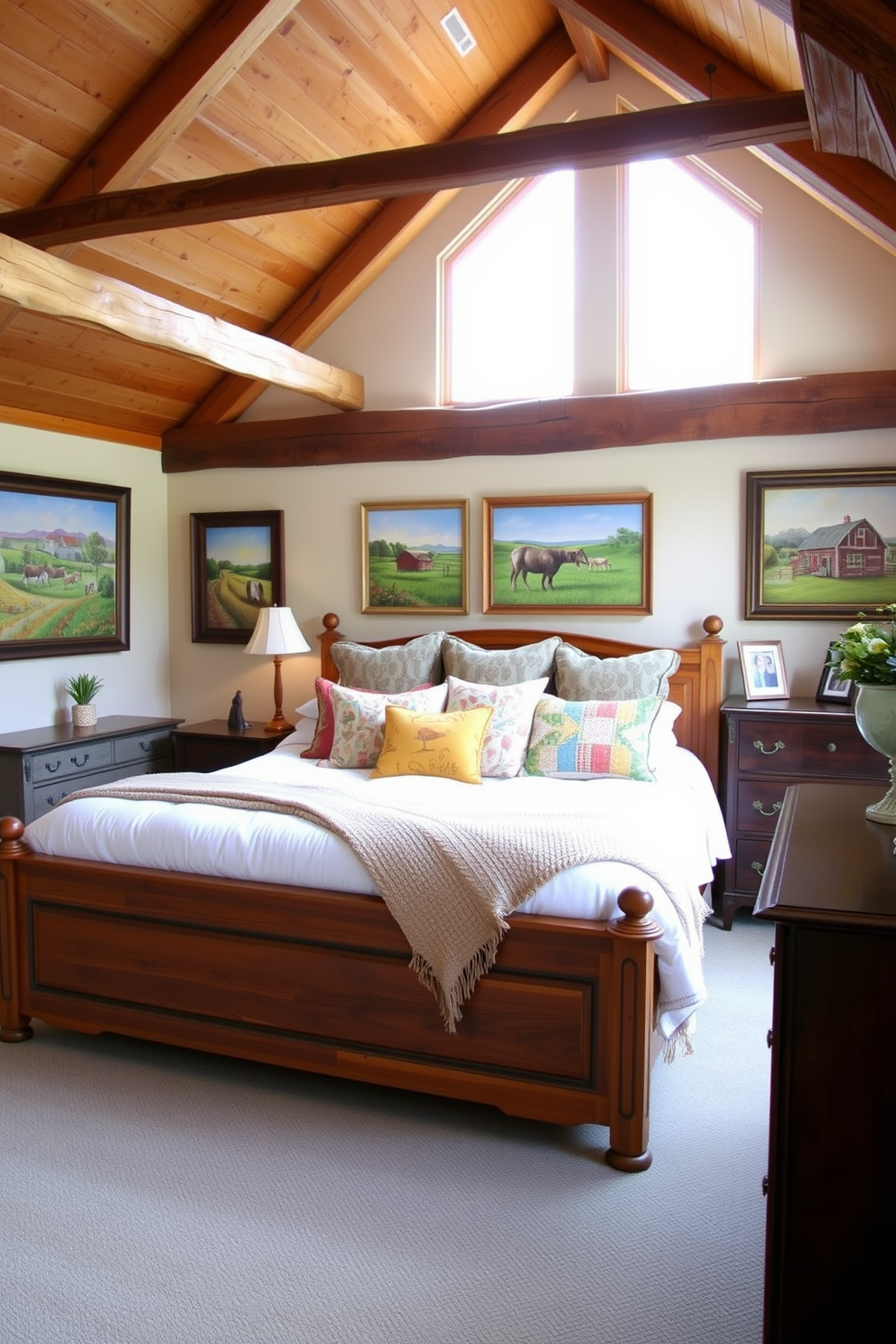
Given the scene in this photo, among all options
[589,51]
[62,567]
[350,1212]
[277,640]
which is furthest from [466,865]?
[589,51]

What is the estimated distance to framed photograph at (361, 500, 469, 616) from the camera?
523 centimetres

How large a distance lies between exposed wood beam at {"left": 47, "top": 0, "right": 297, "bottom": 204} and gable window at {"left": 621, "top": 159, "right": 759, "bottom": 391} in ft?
6.48

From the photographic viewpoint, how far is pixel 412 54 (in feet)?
14.5

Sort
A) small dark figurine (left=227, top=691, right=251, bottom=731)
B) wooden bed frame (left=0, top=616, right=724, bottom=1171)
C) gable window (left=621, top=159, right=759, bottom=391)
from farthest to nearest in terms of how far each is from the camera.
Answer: small dark figurine (left=227, top=691, right=251, bottom=731), gable window (left=621, top=159, right=759, bottom=391), wooden bed frame (left=0, top=616, right=724, bottom=1171)

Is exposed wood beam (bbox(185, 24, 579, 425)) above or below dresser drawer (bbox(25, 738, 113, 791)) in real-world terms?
above

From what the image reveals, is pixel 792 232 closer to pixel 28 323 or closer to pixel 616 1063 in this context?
pixel 28 323

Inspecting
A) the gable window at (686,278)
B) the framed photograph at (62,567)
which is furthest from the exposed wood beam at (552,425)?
the framed photograph at (62,567)

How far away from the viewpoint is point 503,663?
4.59 metres

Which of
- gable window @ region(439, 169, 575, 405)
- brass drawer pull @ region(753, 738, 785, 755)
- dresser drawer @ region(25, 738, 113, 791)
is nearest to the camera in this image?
brass drawer pull @ region(753, 738, 785, 755)

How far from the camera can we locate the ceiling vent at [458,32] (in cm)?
435

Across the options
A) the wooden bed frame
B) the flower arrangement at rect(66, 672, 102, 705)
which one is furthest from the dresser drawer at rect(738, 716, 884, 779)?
the flower arrangement at rect(66, 672, 102, 705)

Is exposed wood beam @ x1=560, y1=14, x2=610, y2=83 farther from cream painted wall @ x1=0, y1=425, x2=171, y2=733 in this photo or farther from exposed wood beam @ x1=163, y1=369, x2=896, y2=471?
cream painted wall @ x1=0, y1=425, x2=171, y2=733

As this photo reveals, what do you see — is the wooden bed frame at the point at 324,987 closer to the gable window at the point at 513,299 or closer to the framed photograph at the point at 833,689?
the framed photograph at the point at 833,689

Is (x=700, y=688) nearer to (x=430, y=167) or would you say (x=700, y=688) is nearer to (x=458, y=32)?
(x=430, y=167)
